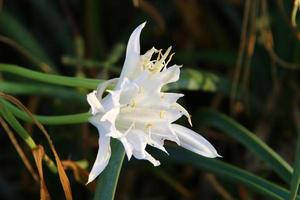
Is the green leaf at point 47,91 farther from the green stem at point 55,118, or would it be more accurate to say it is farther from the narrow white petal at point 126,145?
the narrow white petal at point 126,145

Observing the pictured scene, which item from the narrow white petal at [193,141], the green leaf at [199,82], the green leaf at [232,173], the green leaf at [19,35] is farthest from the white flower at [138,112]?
the green leaf at [19,35]

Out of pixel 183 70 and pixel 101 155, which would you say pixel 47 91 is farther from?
pixel 101 155

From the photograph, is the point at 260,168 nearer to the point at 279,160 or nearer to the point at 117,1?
the point at 279,160

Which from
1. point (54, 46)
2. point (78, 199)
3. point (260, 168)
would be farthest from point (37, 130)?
point (260, 168)

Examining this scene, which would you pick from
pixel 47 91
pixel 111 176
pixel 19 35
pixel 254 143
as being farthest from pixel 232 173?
pixel 19 35

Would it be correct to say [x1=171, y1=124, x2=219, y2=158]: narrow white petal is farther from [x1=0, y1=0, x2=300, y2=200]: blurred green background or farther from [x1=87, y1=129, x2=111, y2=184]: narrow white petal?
[x1=0, y1=0, x2=300, y2=200]: blurred green background
